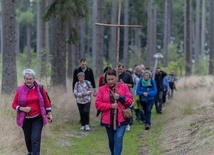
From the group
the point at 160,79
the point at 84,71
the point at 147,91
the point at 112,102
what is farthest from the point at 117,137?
the point at 160,79

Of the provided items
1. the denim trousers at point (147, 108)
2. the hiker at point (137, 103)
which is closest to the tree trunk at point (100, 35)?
the hiker at point (137, 103)

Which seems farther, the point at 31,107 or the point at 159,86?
the point at 159,86

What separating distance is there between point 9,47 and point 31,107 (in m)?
5.35

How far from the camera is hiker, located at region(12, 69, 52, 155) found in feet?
26.5

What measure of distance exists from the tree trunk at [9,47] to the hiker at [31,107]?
494cm

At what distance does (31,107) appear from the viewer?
812cm

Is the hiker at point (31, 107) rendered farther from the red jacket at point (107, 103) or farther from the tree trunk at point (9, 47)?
the tree trunk at point (9, 47)

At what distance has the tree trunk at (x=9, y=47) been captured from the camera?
12.9 m

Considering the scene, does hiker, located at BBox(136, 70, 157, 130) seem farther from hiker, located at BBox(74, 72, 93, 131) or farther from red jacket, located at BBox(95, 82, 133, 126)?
red jacket, located at BBox(95, 82, 133, 126)

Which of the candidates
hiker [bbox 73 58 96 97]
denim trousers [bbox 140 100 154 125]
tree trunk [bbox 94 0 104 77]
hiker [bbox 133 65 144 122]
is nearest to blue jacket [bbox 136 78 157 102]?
denim trousers [bbox 140 100 154 125]

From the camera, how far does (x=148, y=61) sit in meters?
37.2

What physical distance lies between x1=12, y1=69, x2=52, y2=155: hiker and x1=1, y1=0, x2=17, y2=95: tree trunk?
4.94 m

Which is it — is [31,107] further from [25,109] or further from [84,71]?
[84,71]

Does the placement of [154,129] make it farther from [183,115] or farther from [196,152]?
[196,152]
